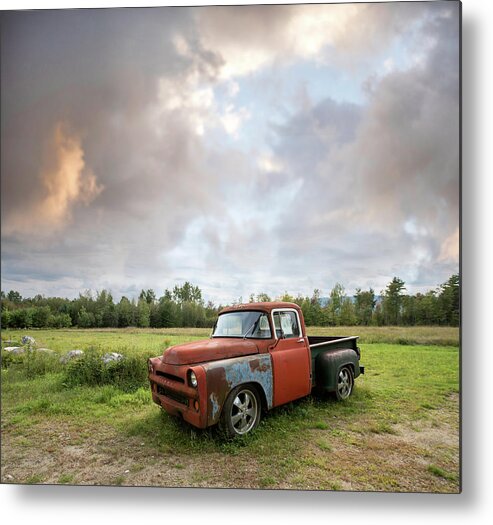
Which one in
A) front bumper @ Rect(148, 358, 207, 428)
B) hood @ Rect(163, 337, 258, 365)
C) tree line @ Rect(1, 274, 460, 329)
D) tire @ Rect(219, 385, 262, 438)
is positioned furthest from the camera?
tree line @ Rect(1, 274, 460, 329)

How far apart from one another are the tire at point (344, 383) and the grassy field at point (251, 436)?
85mm

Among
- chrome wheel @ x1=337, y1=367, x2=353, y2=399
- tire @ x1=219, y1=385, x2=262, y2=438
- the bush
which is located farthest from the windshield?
chrome wheel @ x1=337, y1=367, x2=353, y2=399

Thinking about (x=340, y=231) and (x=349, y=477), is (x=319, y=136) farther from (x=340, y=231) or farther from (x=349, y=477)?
(x=349, y=477)

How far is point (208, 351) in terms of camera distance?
302cm

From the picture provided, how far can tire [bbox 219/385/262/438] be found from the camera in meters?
2.87

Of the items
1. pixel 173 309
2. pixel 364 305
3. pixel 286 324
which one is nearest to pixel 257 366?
pixel 286 324

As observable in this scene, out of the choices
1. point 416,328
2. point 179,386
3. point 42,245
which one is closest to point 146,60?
point 42,245

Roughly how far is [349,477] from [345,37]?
13.3ft

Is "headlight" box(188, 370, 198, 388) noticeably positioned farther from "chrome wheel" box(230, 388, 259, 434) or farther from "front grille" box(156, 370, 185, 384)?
"chrome wheel" box(230, 388, 259, 434)

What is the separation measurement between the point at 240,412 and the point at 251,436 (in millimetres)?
243

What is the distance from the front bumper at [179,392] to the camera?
273 cm

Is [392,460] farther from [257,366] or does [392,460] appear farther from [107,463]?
[107,463]

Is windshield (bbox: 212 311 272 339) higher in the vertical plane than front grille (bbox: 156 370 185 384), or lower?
higher

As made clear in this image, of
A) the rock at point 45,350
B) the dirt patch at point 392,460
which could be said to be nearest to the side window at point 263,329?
the dirt patch at point 392,460
